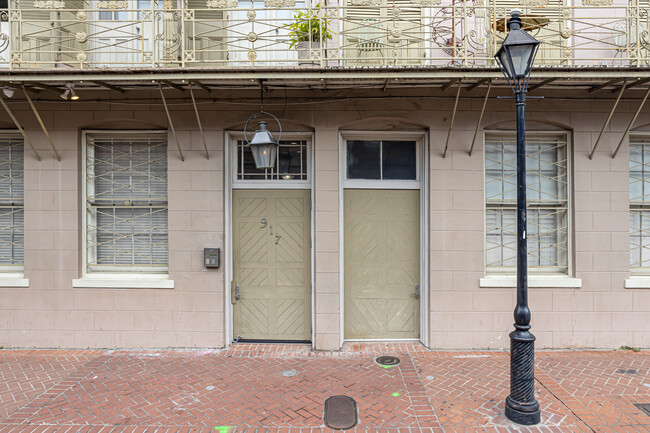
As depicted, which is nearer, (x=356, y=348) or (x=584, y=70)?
(x=584, y=70)

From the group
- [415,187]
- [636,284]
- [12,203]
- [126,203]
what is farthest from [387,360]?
[12,203]

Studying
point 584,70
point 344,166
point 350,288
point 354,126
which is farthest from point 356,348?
point 584,70

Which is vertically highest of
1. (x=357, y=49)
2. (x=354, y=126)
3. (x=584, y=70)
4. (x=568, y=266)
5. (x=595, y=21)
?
(x=595, y=21)

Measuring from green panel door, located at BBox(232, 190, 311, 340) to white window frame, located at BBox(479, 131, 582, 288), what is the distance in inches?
121

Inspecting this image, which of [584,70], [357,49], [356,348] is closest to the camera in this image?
[584,70]

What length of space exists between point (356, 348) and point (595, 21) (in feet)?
22.1

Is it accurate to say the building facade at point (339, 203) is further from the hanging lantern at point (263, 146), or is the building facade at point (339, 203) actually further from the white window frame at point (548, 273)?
the hanging lantern at point (263, 146)

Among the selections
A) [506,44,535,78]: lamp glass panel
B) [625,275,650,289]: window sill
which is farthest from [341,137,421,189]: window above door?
[625,275,650,289]: window sill

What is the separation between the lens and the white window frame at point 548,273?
6719mm

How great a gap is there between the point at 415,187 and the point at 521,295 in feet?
9.67

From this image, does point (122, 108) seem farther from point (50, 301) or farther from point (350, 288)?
point (350, 288)

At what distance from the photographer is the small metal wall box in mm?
6723

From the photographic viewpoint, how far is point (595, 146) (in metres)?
6.59

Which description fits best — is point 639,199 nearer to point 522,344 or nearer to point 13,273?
point 522,344
